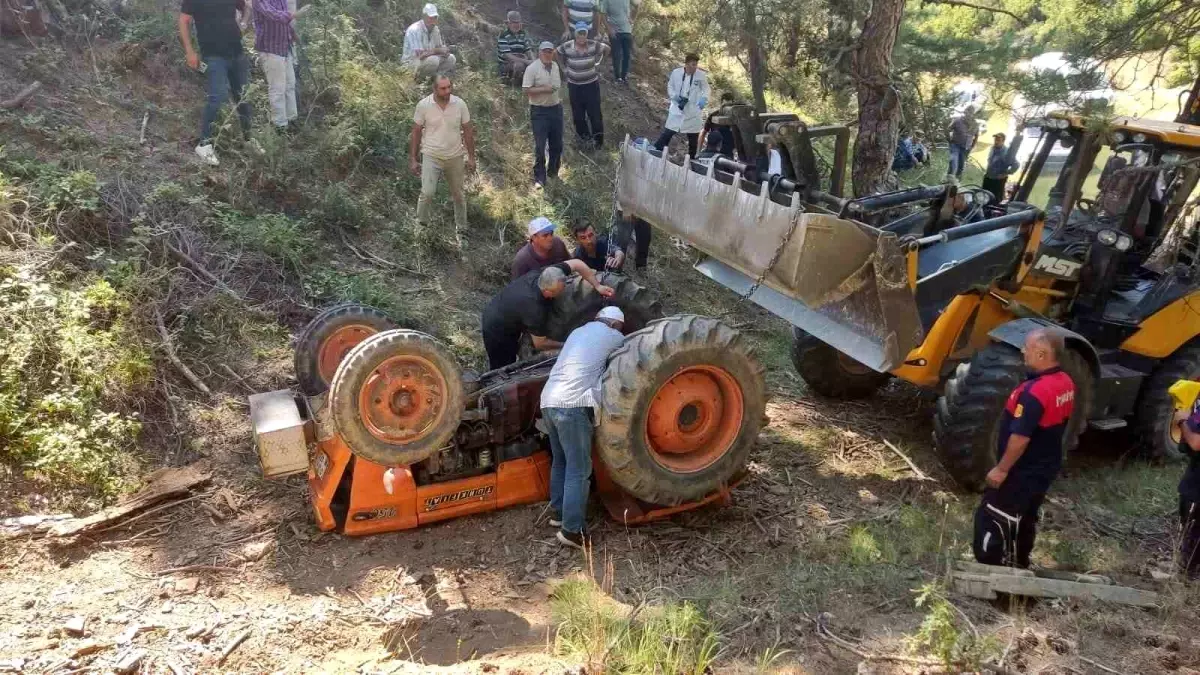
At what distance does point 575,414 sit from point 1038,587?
2.59m

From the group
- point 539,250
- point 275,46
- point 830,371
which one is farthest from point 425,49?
point 830,371

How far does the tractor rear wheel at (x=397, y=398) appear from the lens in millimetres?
4480

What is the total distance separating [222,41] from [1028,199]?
739cm

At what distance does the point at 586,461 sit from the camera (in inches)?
200

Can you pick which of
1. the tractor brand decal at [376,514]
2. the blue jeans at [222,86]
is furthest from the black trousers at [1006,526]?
the blue jeans at [222,86]

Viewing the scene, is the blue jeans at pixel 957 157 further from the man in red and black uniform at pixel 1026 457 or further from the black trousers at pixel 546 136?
the man in red and black uniform at pixel 1026 457

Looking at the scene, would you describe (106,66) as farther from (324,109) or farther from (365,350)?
(365,350)

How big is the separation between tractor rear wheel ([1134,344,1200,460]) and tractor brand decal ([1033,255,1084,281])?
1.02 metres

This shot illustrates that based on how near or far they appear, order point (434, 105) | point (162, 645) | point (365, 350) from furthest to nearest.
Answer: point (434, 105)
point (365, 350)
point (162, 645)

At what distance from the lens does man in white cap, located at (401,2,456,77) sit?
425 inches

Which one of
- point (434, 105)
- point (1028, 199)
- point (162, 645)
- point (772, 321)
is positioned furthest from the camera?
point (772, 321)

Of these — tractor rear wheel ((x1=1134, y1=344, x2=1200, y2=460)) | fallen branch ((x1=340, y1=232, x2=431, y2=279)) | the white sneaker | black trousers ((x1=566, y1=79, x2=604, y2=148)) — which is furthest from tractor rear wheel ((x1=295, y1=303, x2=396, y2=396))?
black trousers ((x1=566, y1=79, x2=604, y2=148))

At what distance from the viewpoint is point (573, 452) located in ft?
16.6

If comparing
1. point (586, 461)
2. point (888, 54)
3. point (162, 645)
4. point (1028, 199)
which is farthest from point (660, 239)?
point (162, 645)
